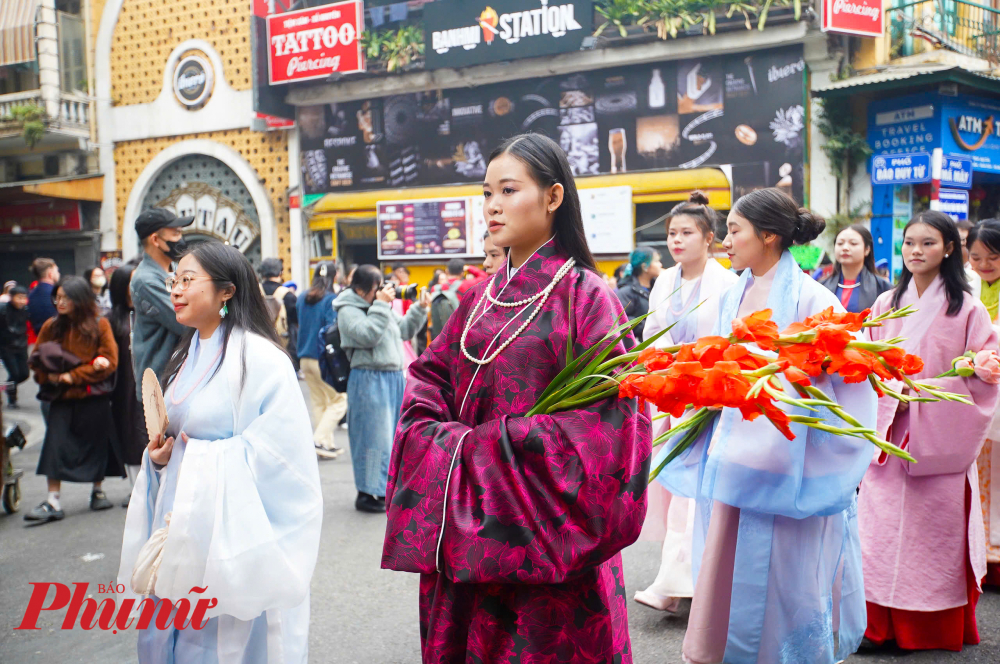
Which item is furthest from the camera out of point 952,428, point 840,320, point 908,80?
point 908,80

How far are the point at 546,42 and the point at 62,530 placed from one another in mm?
10446

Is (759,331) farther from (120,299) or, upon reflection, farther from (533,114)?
(533,114)

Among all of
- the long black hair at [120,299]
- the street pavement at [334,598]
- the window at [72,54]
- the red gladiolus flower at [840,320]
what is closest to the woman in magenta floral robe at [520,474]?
the red gladiolus flower at [840,320]

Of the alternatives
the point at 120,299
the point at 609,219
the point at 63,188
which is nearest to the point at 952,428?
the point at 120,299

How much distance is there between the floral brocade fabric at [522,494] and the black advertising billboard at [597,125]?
1084 centimetres

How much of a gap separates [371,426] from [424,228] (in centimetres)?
976

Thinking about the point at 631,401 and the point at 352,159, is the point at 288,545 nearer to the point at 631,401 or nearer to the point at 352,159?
the point at 631,401

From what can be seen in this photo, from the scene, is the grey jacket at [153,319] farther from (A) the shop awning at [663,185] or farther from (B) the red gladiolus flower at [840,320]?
(A) the shop awning at [663,185]

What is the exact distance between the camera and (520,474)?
6.01 ft

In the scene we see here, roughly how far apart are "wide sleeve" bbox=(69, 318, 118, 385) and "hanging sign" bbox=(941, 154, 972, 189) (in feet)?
33.5

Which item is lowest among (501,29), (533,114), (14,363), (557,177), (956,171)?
(14,363)

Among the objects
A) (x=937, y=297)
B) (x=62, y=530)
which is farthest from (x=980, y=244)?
(x=62, y=530)

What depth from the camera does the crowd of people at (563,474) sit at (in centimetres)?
186

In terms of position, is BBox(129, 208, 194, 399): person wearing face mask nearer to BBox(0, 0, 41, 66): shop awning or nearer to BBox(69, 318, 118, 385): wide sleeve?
BBox(69, 318, 118, 385): wide sleeve
